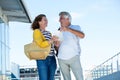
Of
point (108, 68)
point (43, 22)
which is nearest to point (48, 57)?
point (43, 22)

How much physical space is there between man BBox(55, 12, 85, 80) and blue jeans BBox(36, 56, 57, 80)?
0.78ft

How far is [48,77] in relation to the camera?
21.2ft

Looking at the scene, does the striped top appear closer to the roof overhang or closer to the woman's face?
the woman's face

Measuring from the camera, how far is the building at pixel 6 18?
20781 millimetres

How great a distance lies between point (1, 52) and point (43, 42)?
15091 millimetres

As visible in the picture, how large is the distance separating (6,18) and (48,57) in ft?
59.0

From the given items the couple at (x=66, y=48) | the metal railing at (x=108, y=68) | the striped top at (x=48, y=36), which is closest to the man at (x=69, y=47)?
the couple at (x=66, y=48)

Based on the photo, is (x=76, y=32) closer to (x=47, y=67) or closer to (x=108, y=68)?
(x=47, y=67)

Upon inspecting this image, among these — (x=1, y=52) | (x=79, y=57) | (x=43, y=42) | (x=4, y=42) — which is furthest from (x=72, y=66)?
(x=4, y=42)

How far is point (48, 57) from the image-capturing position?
20.8 feet

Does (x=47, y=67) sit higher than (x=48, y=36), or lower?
lower

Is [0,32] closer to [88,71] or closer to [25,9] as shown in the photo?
[25,9]

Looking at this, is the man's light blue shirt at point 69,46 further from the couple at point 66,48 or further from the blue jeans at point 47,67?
the blue jeans at point 47,67

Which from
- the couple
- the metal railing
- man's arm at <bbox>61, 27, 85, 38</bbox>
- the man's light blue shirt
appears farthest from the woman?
the metal railing
